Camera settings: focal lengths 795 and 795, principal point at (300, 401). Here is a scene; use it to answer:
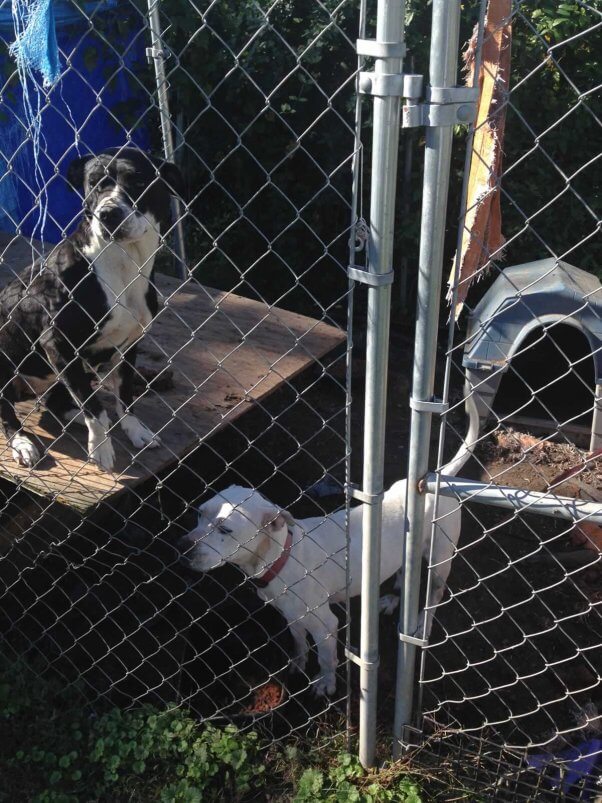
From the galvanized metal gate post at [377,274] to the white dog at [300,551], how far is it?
1.21 ft

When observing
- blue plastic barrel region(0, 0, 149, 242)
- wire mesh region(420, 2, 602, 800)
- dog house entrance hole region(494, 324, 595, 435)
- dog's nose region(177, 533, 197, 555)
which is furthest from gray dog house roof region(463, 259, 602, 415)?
blue plastic barrel region(0, 0, 149, 242)

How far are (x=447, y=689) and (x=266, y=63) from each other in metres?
3.92

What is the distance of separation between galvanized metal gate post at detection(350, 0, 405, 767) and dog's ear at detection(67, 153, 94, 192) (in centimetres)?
166

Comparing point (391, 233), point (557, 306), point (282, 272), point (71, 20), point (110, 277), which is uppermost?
point (71, 20)

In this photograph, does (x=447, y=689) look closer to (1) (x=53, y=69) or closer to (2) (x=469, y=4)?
(1) (x=53, y=69)

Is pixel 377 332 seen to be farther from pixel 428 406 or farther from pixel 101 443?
pixel 101 443

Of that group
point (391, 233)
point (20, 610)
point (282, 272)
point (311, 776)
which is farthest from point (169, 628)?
point (282, 272)

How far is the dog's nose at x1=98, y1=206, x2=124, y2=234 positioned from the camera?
2797 millimetres

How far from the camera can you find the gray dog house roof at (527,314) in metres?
3.79

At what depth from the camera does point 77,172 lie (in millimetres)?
3035

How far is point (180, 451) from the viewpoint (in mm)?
3211

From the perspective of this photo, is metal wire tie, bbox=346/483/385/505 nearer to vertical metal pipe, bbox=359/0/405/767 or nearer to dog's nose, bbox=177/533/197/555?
vertical metal pipe, bbox=359/0/405/767

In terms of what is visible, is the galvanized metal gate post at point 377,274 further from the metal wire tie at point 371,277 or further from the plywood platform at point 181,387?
the plywood platform at point 181,387

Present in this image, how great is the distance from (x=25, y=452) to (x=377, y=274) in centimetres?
199
